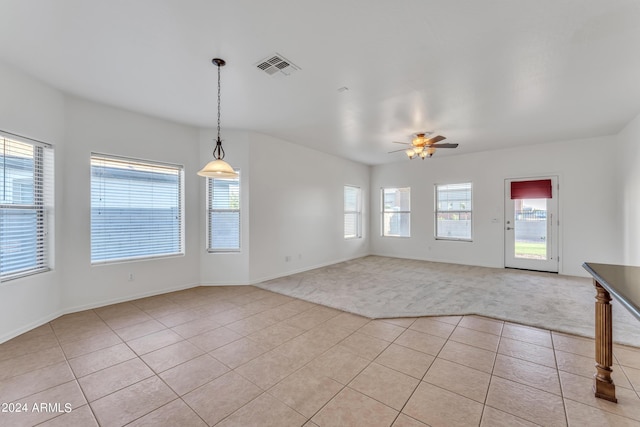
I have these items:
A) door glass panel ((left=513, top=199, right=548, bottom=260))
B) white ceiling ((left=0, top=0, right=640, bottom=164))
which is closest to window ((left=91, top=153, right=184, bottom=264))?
white ceiling ((left=0, top=0, right=640, bottom=164))

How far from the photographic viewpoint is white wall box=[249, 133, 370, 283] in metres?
5.16

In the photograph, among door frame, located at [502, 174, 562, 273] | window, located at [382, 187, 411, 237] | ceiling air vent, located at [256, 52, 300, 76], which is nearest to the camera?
ceiling air vent, located at [256, 52, 300, 76]

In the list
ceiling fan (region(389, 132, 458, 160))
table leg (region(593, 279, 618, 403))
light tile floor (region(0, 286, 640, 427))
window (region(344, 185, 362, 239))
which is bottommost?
light tile floor (region(0, 286, 640, 427))

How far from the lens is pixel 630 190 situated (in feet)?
14.4

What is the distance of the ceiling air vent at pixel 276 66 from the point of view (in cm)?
264

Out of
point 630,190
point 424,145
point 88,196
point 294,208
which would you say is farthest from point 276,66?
point 630,190

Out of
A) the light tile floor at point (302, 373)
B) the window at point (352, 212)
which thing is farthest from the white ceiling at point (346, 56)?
the window at point (352, 212)

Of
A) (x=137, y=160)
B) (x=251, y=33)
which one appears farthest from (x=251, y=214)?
(x=251, y=33)

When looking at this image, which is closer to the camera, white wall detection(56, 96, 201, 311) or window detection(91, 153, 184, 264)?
white wall detection(56, 96, 201, 311)

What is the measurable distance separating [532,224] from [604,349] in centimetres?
496

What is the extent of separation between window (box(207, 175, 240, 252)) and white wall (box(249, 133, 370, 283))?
1.00 feet

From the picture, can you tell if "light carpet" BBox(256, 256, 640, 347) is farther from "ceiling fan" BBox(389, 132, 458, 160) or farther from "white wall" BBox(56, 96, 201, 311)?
"ceiling fan" BBox(389, 132, 458, 160)

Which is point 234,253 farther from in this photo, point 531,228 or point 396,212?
point 531,228

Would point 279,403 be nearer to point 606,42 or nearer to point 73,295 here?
point 73,295
